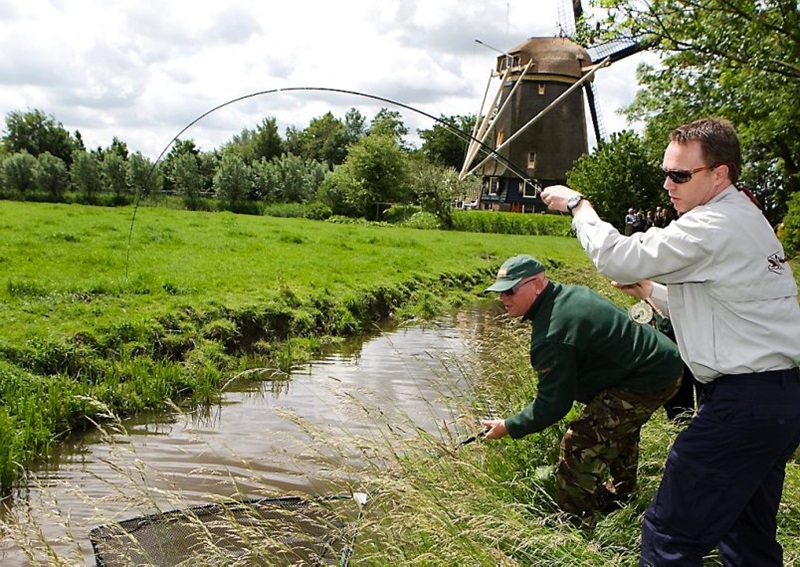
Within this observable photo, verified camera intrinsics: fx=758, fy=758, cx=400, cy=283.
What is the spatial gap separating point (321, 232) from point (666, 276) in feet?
85.9

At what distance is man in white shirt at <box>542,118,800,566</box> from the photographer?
A: 9.95 ft

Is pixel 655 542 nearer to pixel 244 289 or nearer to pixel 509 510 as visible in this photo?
pixel 509 510

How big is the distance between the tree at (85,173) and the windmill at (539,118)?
89.5ft

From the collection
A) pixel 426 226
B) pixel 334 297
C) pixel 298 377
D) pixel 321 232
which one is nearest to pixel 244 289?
pixel 334 297

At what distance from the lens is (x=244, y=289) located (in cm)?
1400

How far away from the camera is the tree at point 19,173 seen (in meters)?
49.7

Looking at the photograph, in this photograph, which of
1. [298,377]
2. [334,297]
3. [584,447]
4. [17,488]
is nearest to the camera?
[584,447]

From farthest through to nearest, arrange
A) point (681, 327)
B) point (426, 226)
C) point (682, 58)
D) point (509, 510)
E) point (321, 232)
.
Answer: point (426, 226) → point (321, 232) → point (682, 58) → point (509, 510) → point (681, 327)

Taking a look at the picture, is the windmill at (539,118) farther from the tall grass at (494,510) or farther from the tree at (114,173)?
the tall grass at (494,510)

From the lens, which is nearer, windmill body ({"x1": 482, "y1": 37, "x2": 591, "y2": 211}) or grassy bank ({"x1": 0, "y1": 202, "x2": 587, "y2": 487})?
grassy bank ({"x1": 0, "y1": 202, "x2": 587, "y2": 487})

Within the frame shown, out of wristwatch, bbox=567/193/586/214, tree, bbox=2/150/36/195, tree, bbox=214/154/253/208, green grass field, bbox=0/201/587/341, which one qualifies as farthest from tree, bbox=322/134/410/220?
wristwatch, bbox=567/193/586/214

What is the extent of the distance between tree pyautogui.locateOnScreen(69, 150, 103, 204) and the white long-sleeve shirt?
5082 cm

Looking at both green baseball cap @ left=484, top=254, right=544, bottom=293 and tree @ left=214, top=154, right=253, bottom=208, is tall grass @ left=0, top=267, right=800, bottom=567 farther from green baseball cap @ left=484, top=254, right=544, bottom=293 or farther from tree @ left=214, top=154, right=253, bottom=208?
tree @ left=214, top=154, right=253, bottom=208

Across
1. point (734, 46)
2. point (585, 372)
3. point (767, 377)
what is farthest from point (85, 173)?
point (767, 377)
